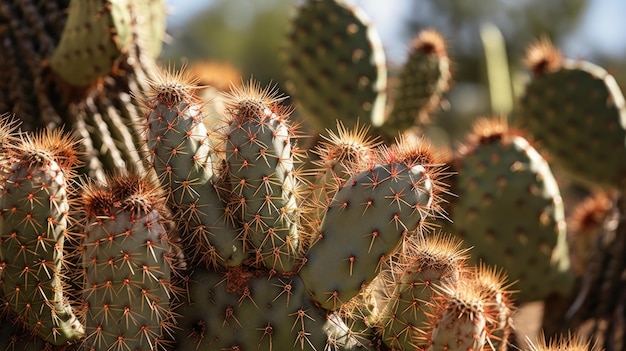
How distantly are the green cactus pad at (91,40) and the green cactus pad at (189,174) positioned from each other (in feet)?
2.30

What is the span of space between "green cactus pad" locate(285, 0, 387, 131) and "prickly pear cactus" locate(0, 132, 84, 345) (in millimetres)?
1710

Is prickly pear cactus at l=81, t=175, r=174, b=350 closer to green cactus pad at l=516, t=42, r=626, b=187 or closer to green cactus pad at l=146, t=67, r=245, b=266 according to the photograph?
green cactus pad at l=146, t=67, r=245, b=266

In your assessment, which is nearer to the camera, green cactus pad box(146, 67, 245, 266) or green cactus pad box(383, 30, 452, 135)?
green cactus pad box(146, 67, 245, 266)

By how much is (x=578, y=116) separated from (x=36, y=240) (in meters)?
2.39

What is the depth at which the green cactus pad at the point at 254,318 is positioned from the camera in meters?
1.68

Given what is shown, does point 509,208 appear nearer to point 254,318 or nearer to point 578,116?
point 578,116

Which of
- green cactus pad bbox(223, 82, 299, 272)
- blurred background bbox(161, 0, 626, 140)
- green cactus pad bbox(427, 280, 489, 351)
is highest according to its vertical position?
green cactus pad bbox(223, 82, 299, 272)

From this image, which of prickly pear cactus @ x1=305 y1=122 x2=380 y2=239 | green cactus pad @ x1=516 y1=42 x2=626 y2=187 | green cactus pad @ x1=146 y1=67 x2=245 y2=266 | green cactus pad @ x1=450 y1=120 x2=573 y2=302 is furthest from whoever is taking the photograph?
green cactus pad @ x1=516 y1=42 x2=626 y2=187

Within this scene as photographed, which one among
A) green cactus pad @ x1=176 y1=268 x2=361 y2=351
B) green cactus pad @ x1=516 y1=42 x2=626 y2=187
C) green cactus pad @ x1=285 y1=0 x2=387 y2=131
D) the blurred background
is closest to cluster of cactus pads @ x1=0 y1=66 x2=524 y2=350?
green cactus pad @ x1=176 y1=268 x2=361 y2=351

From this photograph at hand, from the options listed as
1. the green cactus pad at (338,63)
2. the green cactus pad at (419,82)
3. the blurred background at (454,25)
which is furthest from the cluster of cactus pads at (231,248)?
the blurred background at (454,25)

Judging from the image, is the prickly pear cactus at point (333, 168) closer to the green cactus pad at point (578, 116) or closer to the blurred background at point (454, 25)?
the green cactus pad at point (578, 116)

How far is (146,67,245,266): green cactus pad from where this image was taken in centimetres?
167

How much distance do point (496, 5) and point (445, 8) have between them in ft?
5.62

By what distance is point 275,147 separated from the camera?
1.70 m
